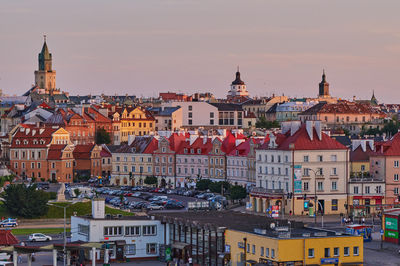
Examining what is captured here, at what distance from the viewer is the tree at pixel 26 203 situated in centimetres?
8925

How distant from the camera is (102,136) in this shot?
15900 centimetres

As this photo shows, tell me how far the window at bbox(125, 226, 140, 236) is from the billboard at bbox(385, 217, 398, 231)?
1670cm

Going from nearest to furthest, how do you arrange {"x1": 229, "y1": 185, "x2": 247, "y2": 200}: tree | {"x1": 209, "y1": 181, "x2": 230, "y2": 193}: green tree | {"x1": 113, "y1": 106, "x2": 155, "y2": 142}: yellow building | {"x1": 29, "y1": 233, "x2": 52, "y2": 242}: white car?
{"x1": 29, "y1": 233, "x2": 52, "y2": 242}: white car → {"x1": 229, "y1": 185, "x2": 247, "y2": 200}: tree → {"x1": 209, "y1": 181, "x2": 230, "y2": 193}: green tree → {"x1": 113, "y1": 106, "x2": 155, "y2": 142}: yellow building

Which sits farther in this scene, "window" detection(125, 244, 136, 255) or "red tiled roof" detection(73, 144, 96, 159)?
"red tiled roof" detection(73, 144, 96, 159)

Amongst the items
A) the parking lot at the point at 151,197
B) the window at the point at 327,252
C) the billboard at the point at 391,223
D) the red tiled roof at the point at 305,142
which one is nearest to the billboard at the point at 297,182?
the red tiled roof at the point at 305,142

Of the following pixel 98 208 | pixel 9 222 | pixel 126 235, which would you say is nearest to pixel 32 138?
pixel 9 222

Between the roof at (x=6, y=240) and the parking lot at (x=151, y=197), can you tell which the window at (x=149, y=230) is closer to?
the roof at (x=6, y=240)

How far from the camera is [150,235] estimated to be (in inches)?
2707

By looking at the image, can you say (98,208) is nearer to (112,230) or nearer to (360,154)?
(112,230)

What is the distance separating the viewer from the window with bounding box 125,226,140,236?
68.3m

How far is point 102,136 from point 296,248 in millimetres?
103877

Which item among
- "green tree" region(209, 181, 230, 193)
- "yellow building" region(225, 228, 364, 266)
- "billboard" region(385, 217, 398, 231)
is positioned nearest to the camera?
"yellow building" region(225, 228, 364, 266)

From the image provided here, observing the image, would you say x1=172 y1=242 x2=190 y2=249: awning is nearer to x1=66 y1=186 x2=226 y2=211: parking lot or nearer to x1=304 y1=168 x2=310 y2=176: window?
x1=66 y1=186 x2=226 y2=211: parking lot

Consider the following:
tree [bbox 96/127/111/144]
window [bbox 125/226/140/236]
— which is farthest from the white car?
tree [bbox 96/127/111/144]
